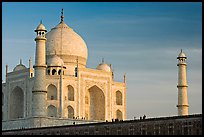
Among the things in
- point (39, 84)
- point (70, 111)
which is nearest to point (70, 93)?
point (70, 111)

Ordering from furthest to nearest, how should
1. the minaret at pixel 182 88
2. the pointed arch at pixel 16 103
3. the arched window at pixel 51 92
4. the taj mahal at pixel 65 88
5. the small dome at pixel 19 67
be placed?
1. the small dome at pixel 19 67
2. the pointed arch at pixel 16 103
3. the arched window at pixel 51 92
4. the taj mahal at pixel 65 88
5. the minaret at pixel 182 88

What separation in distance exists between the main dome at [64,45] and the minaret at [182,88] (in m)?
7.72

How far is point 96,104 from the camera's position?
1554 inches

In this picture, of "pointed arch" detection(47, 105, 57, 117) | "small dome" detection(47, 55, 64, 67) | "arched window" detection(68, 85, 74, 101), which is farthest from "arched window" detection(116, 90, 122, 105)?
"pointed arch" detection(47, 105, 57, 117)

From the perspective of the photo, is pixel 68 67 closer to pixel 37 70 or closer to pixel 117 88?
pixel 117 88

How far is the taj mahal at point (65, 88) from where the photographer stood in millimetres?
36000

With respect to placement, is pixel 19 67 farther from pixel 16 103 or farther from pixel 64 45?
pixel 64 45

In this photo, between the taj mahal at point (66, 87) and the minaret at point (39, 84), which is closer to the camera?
the minaret at point (39, 84)

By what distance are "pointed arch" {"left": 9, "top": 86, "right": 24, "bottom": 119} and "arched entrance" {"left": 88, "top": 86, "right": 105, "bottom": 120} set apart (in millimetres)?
4845

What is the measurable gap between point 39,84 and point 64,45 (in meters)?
7.40

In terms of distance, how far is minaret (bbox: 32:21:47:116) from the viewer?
32062mm

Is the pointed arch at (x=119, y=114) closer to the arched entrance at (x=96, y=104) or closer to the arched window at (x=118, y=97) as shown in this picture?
the arched window at (x=118, y=97)

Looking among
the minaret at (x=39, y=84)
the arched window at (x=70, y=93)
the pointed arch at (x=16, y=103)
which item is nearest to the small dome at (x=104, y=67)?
the arched window at (x=70, y=93)

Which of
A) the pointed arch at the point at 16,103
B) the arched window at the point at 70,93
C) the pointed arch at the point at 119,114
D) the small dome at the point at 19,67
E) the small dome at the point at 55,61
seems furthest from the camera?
the pointed arch at the point at 119,114
